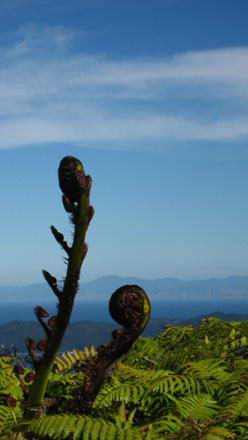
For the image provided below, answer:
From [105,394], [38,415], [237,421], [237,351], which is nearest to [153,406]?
[105,394]

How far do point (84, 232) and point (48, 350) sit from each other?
1.70 feet

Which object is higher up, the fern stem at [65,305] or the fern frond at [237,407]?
the fern stem at [65,305]

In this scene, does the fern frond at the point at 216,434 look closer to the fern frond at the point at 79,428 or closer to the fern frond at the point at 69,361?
the fern frond at the point at 79,428

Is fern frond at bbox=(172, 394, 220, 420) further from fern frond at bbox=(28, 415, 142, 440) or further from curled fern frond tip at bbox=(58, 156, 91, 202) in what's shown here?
curled fern frond tip at bbox=(58, 156, 91, 202)

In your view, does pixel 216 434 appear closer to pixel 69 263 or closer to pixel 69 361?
pixel 69 263

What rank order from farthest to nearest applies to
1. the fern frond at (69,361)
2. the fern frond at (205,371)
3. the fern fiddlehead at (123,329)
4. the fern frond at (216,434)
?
the fern frond at (69,361)
the fern frond at (205,371)
the fern frond at (216,434)
the fern fiddlehead at (123,329)

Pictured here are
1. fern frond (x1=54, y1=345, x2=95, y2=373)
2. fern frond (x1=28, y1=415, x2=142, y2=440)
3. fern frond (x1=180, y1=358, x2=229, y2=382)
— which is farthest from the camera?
fern frond (x1=54, y1=345, x2=95, y2=373)

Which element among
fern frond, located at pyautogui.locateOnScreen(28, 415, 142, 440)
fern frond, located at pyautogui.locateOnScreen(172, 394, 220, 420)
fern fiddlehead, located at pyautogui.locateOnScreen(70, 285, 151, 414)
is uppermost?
fern fiddlehead, located at pyautogui.locateOnScreen(70, 285, 151, 414)

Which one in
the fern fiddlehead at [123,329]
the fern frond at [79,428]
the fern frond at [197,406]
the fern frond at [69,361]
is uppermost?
the fern fiddlehead at [123,329]

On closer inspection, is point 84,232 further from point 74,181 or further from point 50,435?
point 50,435

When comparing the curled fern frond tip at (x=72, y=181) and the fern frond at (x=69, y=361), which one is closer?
the curled fern frond tip at (x=72, y=181)

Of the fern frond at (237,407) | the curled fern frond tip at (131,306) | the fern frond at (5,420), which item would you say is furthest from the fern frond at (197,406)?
the fern frond at (5,420)

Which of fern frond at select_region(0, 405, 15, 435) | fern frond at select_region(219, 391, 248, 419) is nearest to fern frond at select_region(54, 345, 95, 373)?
fern frond at select_region(0, 405, 15, 435)

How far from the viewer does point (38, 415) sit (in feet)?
7.51
